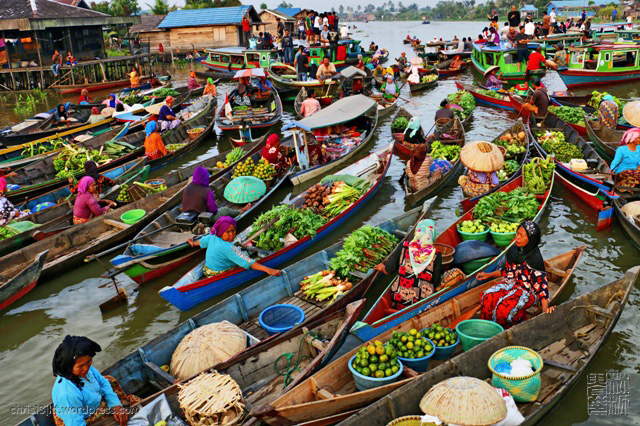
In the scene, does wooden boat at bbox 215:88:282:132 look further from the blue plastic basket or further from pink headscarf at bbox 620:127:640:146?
pink headscarf at bbox 620:127:640:146

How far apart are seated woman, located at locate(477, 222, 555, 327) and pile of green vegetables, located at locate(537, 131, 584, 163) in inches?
272

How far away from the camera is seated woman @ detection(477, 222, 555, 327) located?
609 cm

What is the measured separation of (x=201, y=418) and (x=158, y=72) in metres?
36.2

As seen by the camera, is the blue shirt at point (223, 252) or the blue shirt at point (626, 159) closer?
the blue shirt at point (223, 252)

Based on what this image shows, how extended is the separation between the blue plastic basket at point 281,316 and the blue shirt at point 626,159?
24.6 ft

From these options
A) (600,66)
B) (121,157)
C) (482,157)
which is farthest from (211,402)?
(600,66)

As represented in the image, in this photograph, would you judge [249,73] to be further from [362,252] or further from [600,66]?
[600,66]

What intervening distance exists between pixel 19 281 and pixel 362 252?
19.3ft

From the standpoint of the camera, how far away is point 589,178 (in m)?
10.3

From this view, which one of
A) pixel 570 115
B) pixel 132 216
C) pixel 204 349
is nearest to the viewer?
pixel 204 349

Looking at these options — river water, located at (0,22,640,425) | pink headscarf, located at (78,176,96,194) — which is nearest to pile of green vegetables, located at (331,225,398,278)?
river water, located at (0,22,640,425)

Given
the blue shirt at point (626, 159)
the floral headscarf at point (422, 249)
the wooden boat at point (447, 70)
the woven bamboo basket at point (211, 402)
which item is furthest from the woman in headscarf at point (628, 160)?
the wooden boat at point (447, 70)

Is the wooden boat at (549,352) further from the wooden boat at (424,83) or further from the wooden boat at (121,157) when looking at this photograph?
the wooden boat at (424,83)

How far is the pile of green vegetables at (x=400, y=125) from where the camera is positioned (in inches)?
621
